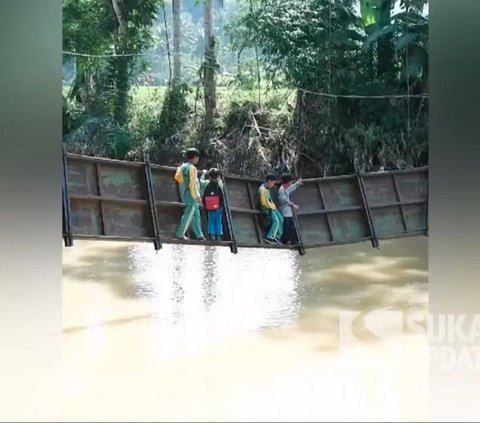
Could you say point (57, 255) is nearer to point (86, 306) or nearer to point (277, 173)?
point (86, 306)

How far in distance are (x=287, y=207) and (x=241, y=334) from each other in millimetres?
621

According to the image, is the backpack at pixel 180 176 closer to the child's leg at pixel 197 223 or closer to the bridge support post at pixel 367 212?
the child's leg at pixel 197 223

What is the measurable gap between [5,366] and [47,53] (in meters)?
1.38

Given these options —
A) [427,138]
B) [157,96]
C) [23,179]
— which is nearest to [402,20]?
[427,138]

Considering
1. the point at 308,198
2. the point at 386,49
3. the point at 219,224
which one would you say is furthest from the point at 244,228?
the point at 386,49

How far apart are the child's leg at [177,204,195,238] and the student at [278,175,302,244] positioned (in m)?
0.41

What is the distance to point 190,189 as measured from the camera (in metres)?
3.48

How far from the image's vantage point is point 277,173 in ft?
11.6

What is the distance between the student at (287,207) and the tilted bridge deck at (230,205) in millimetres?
28

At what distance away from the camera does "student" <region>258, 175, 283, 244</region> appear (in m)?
3.51

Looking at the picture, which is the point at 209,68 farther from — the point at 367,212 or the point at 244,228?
the point at 367,212

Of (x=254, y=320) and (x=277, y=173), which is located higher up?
(x=277, y=173)

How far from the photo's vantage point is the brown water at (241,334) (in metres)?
3.17

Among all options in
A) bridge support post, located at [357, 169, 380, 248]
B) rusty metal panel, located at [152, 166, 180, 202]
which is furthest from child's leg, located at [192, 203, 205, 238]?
bridge support post, located at [357, 169, 380, 248]
